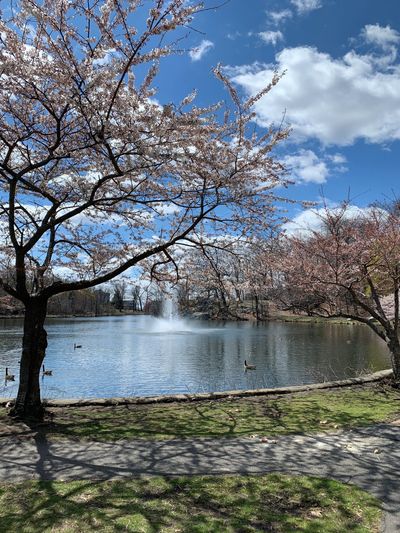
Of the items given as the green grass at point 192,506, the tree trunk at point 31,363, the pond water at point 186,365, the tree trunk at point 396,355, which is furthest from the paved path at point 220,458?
the pond water at point 186,365

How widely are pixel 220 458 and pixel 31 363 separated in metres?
3.79

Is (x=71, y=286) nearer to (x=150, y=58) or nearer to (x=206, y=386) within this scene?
(x=150, y=58)

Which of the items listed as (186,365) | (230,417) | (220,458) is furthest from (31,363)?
(186,365)

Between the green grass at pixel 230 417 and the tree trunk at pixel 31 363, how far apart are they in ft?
1.14

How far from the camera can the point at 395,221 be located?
10383mm

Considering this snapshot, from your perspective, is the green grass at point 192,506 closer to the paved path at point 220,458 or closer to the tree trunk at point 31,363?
the paved path at point 220,458

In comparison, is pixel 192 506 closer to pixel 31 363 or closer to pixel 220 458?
pixel 220 458

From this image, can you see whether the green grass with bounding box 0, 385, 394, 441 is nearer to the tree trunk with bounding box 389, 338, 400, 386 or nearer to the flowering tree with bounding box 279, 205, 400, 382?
the tree trunk with bounding box 389, 338, 400, 386

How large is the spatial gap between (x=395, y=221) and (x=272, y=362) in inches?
475

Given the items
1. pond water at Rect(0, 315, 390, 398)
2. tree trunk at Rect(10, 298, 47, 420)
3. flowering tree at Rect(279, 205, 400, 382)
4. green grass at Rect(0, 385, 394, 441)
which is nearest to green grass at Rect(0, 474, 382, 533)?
green grass at Rect(0, 385, 394, 441)

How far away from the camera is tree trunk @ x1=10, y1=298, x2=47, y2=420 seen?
702 cm

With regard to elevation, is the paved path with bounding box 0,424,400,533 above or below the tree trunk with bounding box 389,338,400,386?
below

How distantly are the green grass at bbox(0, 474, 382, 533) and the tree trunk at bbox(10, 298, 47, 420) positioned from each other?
302cm

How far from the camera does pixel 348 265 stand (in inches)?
389
